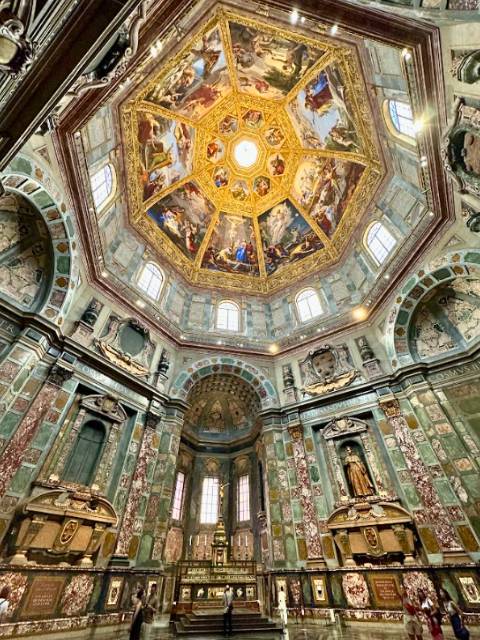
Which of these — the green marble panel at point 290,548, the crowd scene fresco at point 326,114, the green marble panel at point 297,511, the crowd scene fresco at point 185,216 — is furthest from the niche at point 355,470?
the crowd scene fresco at point 326,114

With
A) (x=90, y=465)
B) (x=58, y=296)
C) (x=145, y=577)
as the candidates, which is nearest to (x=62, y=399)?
(x=90, y=465)

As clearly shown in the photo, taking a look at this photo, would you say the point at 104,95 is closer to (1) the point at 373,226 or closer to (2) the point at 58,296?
(2) the point at 58,296

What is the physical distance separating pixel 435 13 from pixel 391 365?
1092cm

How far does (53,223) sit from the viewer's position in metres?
10.9

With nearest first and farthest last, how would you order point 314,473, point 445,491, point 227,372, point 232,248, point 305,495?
point 445,491
point 305,495
point 314,473
point 227,372
point 232,248

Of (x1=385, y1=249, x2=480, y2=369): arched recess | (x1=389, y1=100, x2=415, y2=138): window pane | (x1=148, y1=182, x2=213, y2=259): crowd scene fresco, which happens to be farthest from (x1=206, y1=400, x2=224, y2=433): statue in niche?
(x1=389, y1=100, x2=415, y2=138): window pane

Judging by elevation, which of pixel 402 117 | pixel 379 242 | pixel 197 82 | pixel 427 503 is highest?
pixel 197 82

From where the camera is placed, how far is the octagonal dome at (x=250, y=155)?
14.2 metres

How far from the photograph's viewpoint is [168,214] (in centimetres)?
1862

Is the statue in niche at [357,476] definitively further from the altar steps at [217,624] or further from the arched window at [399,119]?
the arched window at [399,119]

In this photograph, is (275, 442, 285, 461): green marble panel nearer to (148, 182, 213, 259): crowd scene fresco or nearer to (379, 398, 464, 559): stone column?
(379, 398, 464, 559): stone column

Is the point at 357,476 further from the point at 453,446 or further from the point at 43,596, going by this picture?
the point at 43,596

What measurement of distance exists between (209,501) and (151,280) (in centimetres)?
1275

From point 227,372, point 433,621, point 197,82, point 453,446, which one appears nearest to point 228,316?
point 227,372
